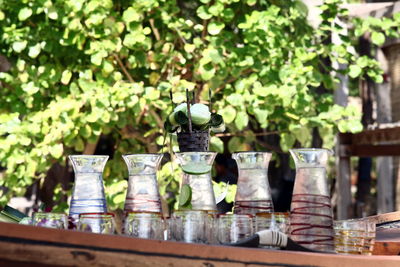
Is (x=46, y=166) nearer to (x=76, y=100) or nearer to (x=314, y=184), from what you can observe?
(x=76, y=100)

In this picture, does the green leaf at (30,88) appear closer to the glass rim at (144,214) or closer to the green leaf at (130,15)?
the green leaf at (130,15)

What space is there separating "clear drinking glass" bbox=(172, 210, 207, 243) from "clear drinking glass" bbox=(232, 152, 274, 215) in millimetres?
195

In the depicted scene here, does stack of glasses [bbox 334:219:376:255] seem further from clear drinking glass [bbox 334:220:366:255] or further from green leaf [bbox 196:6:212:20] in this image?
green leaf [bbox 196:6:212:20]

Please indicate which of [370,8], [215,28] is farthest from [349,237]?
[370,8]

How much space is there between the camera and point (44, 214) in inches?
68.0

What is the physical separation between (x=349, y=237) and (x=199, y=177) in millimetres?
398

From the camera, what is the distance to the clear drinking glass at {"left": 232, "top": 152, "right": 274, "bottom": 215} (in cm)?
191

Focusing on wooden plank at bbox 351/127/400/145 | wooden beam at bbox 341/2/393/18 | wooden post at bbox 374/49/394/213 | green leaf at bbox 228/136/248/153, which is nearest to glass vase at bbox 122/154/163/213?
green leaf at bbox 228/136/248/153

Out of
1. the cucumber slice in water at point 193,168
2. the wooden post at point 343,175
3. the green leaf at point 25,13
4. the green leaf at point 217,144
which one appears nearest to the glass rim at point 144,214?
the cucumber slice in water at point 193,168

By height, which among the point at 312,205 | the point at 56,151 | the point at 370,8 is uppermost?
the point at 370,8

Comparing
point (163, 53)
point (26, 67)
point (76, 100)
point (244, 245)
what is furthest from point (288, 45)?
point (244, 245)

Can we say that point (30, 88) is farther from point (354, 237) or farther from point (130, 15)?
point (354, 237)

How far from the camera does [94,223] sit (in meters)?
1.71

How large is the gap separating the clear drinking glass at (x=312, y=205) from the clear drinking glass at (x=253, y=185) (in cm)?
7
